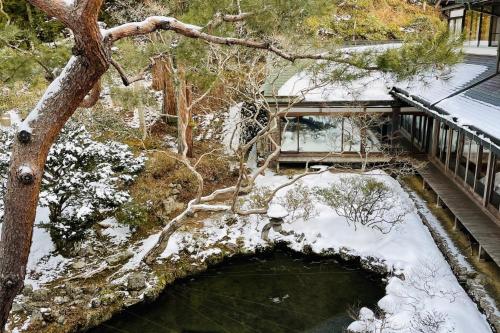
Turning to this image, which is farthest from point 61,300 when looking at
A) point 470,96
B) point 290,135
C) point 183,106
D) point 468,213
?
point 470,96

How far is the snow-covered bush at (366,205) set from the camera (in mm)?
9531

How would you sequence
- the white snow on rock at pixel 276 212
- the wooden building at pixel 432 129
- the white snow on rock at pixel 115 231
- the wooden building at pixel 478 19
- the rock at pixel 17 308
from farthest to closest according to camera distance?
the wooden building at pixel 478 19
the white snow on rock at pixel 115 231
the white snow on rock at pixel 276 212
the wooden building at pixel 432 129
the rock at pixel 17 308

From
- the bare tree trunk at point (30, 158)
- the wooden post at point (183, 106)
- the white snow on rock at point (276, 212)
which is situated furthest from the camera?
the wooden post at point (183, 106)

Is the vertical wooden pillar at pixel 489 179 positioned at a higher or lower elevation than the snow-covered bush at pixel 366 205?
higher

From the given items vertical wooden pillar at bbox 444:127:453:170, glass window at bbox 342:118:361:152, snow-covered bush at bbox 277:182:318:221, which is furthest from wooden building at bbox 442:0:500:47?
snow-covered bush at bbox 277:182:318:221

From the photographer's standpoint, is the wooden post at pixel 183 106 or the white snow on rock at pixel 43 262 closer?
the white snow on rock at pixel 43 262

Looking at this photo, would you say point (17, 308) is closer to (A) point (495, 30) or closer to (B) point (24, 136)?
(B) point (24, 136)

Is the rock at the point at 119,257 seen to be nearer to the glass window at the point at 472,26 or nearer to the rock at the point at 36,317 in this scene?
the rock at the point at 36,317

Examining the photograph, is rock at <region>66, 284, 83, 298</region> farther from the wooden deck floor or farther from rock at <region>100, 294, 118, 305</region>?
the wooden deck floor

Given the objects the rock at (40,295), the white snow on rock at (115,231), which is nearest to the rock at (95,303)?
the rock at (40,295)

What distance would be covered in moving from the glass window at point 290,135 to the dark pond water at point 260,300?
5124mm

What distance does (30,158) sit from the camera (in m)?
3.68

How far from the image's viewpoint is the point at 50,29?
15.7 metres

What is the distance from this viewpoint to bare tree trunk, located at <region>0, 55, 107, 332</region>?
3.55 m
